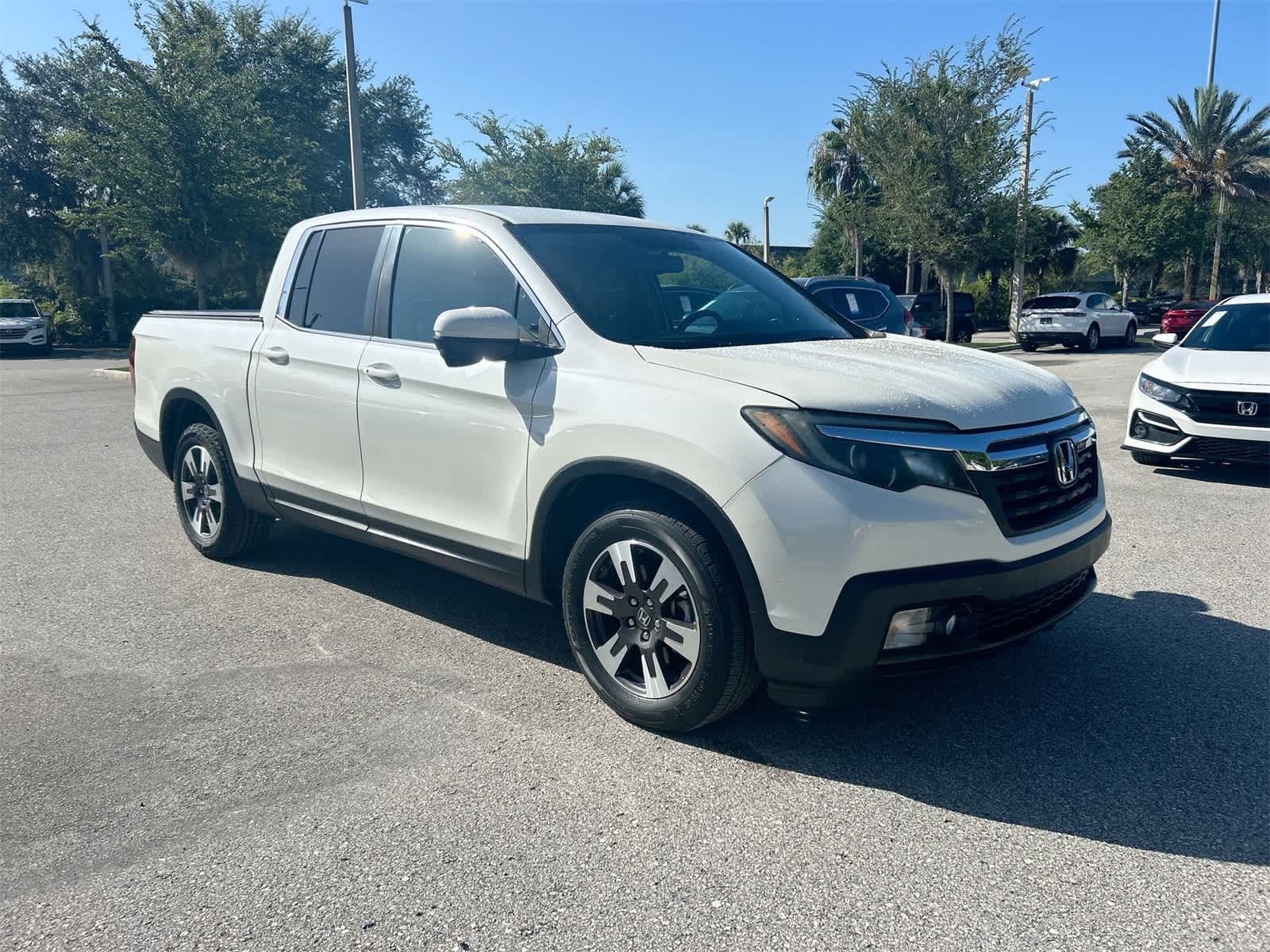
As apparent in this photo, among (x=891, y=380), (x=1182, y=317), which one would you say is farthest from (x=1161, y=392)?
(x=1182, y=317)

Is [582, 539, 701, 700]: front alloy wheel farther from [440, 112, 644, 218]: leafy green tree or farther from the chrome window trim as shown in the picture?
[440, 112, 644, 218]: leafy green tree

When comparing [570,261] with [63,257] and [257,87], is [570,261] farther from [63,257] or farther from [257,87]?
[63,257]

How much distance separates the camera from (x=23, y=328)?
29.5 meters

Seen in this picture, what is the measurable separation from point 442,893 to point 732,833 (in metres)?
0.83

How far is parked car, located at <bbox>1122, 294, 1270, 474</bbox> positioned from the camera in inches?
301

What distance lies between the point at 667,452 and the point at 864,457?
0.63 m

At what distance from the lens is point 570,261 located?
4.08 meters

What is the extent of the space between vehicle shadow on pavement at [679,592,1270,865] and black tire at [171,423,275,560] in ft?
10.5

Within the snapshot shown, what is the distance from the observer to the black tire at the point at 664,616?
3199 mm

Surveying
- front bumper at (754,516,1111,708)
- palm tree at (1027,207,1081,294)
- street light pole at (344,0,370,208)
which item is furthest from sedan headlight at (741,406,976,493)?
palm tree at (1027,207,1081,294)

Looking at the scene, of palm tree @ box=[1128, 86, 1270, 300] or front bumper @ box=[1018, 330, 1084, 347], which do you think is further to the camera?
palm tree @ box=[1128, 86, 1270, 300]

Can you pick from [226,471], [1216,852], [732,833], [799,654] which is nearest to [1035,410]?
[799,654]

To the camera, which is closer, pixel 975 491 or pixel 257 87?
pixel 975 491

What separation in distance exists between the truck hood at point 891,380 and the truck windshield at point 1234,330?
5984 mm
